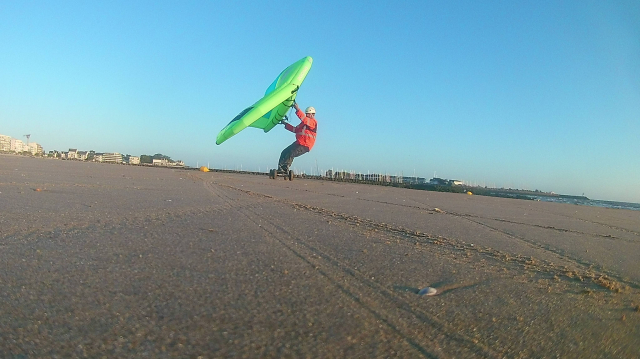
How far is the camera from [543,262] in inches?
129

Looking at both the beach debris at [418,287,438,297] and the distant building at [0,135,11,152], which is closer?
the beach debris at [418,287,438,297]

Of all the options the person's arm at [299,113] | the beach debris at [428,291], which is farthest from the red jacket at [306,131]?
the beach debris at [428,291]

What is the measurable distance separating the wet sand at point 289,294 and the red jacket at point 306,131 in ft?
46.8

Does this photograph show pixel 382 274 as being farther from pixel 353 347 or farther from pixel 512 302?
pixel 353 347

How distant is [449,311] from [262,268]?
1023 millimetres

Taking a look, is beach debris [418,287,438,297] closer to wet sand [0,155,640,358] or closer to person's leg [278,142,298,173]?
wet sand [0,155,640,358]

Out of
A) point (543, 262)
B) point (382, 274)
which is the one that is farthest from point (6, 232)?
point (543, 262)

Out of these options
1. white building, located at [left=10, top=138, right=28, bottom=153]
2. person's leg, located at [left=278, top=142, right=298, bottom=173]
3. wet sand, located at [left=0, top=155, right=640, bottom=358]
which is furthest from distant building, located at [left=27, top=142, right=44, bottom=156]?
wet sand, located at [left=0, top=155, right=640, bottom=358]

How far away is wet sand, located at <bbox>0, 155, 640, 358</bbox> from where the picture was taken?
1446 millimetres

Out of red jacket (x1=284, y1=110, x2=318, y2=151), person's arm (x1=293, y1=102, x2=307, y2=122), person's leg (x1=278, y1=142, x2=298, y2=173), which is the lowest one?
person's leg (x1=278, y1=142, x2=298, y2=173)

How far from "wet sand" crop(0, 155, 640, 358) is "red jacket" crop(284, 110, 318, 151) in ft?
46.8

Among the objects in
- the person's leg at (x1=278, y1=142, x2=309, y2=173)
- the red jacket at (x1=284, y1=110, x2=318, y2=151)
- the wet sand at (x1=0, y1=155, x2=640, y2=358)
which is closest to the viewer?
the wet sand at (x1=0, y1=155, x2=640, y2=358)

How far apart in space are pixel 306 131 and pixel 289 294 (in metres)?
16.3

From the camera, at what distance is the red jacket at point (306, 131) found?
1789cm
